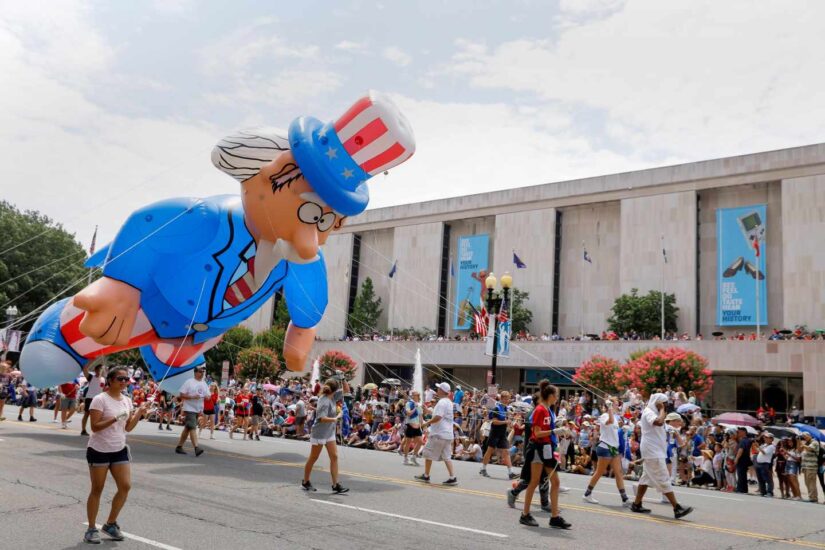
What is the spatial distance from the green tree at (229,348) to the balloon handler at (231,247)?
41.1m

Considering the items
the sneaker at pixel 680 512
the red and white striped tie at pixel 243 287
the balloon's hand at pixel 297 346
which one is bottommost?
the sneaker at pixel 680 512

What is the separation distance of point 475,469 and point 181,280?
7.67m

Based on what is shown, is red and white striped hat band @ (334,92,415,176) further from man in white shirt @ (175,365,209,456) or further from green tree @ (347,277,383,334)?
green tree @ (347,277,383,334)

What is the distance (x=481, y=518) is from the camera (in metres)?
9.04

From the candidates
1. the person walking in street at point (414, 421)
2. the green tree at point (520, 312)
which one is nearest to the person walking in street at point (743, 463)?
the person walking in street at point (414, 421)

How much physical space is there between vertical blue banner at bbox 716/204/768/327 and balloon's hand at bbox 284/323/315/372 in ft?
112

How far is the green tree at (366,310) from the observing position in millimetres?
56719

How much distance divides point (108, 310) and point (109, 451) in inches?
260

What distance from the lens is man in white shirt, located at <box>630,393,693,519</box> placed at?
10.3 m

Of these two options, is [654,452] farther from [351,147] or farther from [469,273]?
[469,273]

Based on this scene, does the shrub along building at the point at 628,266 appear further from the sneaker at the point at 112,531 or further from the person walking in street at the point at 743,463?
the sneaker at the point at 112,531

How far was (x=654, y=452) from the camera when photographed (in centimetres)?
1041

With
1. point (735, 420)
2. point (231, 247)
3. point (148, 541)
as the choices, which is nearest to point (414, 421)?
point (231, 247)

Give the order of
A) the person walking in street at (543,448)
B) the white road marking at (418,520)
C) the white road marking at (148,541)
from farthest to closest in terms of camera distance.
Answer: the person walking in street at (543,448) → the white road marking at (418,520) → the white road marking at (148,541)
